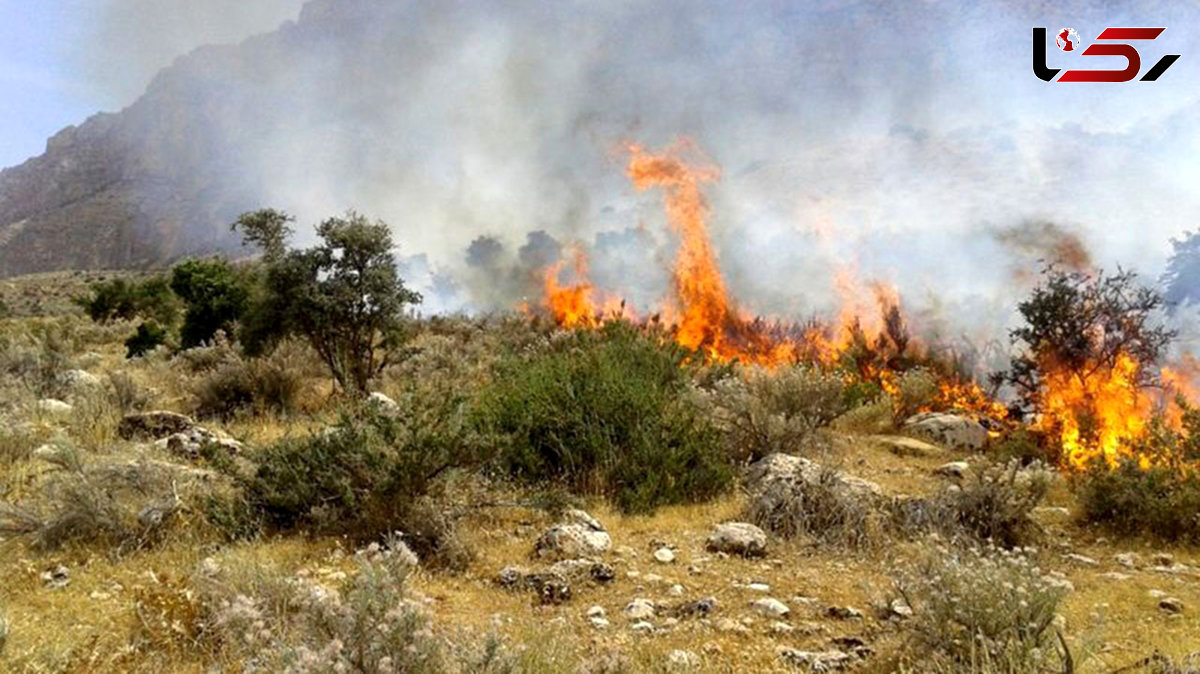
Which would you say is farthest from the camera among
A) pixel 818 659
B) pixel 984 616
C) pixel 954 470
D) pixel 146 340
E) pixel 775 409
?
pixel 146 340

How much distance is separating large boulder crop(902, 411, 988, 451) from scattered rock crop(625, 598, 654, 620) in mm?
7180

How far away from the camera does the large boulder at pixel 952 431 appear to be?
9.95 metres

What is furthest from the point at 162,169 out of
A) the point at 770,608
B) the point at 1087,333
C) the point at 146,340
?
the point at 770,608

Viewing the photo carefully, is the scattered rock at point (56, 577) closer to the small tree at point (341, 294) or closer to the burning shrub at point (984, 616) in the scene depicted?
the burning shrub at point (984, 616)

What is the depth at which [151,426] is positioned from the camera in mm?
7703

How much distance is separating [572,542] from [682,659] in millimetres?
1809

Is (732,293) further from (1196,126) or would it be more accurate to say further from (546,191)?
(546,191)

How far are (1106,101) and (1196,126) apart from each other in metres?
4.62

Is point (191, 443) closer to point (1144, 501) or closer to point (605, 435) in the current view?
point (605, 435)

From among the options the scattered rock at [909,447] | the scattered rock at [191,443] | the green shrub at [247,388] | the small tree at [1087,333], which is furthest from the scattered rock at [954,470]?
the green shrub at [247,388]

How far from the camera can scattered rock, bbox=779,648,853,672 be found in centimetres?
345

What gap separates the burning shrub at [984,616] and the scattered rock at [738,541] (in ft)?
5.54

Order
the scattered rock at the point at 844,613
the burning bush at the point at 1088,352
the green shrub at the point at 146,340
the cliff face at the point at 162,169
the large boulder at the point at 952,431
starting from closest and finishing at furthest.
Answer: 1. the scattered rock at the point at 844,613
2. the large boulder at the point at 952,431
3. the burning bush at the point at 1088,352
4. the green shrub at the point at 146,340
5. the cliff face at the point at 162,169

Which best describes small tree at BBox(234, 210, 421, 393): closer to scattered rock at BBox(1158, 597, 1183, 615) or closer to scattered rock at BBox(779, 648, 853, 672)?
scattered rock at BBox(779, 648, 853, 672)
